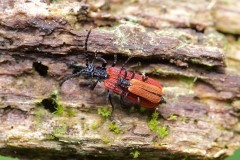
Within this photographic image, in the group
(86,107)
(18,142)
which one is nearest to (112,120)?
(86,107)

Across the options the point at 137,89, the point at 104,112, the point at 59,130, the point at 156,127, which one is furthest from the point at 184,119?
the point at 59,130

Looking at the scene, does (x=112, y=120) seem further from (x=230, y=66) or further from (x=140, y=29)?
(x=230, y=66)

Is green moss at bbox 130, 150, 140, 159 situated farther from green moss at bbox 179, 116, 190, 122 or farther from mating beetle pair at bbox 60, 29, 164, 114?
green moss at bbox 179, 116, 190, 122

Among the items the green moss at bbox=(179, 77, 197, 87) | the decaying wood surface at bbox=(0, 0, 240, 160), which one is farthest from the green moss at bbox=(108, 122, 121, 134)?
the green moss at bbox=(179, 77, 197, 87)

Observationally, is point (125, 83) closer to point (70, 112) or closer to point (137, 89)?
point (137, 89)

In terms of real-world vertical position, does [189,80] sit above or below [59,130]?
above

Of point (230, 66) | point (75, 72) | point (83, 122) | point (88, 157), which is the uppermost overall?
point (230, 66)
